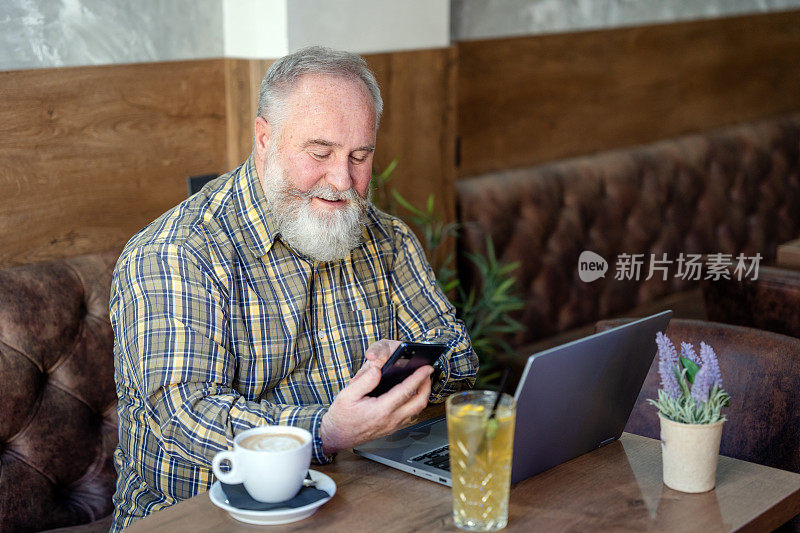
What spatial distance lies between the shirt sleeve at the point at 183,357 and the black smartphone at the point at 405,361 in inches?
4.2

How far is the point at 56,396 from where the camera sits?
197 centimetres

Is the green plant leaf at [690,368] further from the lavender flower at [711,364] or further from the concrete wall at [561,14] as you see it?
the concrete wall at [561,14]

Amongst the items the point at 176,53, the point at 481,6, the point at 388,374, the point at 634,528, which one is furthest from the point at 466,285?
the point at 634,528

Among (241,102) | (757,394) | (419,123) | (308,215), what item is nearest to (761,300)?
(757,394)

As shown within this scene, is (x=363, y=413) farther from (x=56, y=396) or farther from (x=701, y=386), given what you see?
(x=56, y=396)

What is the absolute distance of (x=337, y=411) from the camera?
139 cm

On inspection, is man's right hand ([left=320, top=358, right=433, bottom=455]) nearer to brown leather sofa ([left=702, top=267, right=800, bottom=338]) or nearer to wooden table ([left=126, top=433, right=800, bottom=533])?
wooden table ([left=126, top=433, right=800, bottom=533])

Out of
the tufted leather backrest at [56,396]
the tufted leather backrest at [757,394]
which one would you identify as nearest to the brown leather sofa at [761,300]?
the tufted leather backrest at [757,394]

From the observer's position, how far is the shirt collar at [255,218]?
1.70m

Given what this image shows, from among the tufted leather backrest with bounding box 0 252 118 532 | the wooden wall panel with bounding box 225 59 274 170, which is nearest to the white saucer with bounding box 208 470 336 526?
the tufted leather backrest with bounding box 0 252 118 532

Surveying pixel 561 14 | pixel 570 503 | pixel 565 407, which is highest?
pixel 561 14

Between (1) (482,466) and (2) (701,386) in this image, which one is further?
(2) (701,386)

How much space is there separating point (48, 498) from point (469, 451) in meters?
1.13

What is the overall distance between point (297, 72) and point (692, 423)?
0.90 metres
